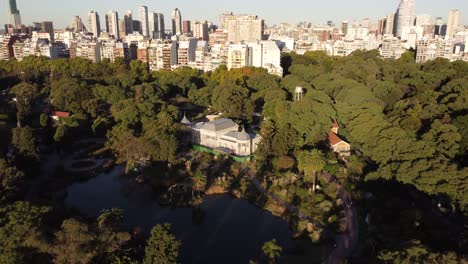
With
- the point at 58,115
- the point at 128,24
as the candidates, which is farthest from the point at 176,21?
the point at 58,115

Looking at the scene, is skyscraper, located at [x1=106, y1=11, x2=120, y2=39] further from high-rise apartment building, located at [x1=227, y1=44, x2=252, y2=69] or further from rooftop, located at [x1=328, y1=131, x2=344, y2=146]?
rooftop, located at [x1=328, y1=131, x2=344, y2=146]

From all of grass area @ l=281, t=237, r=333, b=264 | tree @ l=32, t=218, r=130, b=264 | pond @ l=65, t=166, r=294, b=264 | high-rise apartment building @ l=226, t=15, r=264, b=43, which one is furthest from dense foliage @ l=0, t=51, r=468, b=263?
high-rise apartment building @ l=226, t=15, r=264, b=43

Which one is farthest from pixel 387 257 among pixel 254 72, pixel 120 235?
pixel 254 72

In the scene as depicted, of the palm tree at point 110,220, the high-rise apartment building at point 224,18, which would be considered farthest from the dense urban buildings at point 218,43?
the palm tree at point 110,220

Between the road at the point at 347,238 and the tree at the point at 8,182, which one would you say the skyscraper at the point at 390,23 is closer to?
the road at the point at 347,238

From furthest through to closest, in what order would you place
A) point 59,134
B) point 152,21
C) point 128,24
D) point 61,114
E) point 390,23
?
point 152,21 < point 128,24 < point 390,23 < point 61,114 < point 59,134

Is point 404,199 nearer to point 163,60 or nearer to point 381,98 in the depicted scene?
point 381,98

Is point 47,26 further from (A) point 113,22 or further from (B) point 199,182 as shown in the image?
(B) point 199,182
